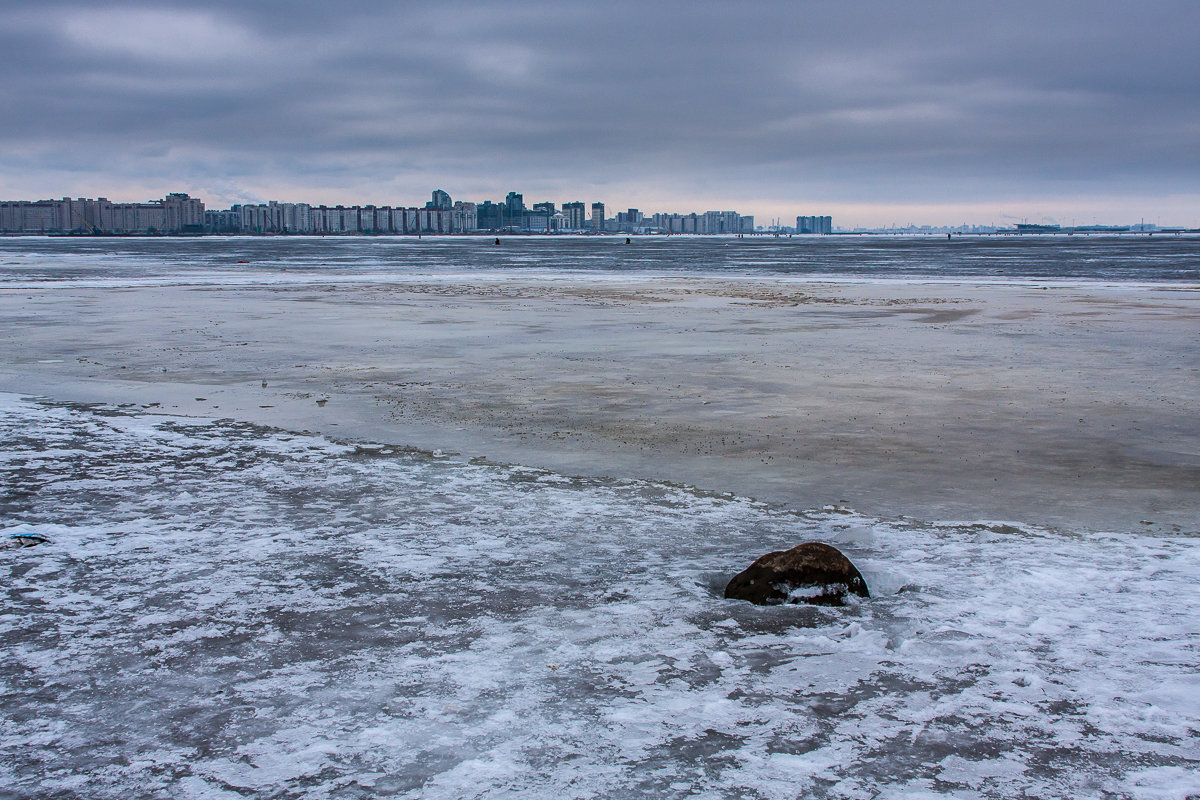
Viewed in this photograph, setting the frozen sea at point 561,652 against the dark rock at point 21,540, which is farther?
the dark rock at point 21,540

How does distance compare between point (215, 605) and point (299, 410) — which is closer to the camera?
point (215, 605)

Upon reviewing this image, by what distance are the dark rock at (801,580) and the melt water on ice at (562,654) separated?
5.2 inches

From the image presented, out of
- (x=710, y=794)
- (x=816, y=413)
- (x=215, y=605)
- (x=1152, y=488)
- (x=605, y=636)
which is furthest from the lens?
(x=816, y=413)

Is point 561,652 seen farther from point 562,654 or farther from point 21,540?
point 21,540

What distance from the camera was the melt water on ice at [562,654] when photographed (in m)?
3.66

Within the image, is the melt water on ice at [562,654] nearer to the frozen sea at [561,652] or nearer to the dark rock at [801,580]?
the frozen sea at [561,652]

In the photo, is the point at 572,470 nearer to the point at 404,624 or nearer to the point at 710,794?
the point at 404,624

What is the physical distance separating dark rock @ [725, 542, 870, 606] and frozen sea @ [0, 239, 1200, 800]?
11cm

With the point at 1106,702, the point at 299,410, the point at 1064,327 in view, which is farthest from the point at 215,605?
the point at 1064,327

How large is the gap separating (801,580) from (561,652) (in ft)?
4.85

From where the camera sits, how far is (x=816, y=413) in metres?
10.8

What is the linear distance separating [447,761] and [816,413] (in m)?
7.81

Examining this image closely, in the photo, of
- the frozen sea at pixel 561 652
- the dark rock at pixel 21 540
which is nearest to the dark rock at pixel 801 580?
the frozen sea at pixel 561 652

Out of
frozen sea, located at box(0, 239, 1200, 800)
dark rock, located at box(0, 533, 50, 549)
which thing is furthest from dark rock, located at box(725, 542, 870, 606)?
dark rock, located at box(0, 533, 50, 549)
